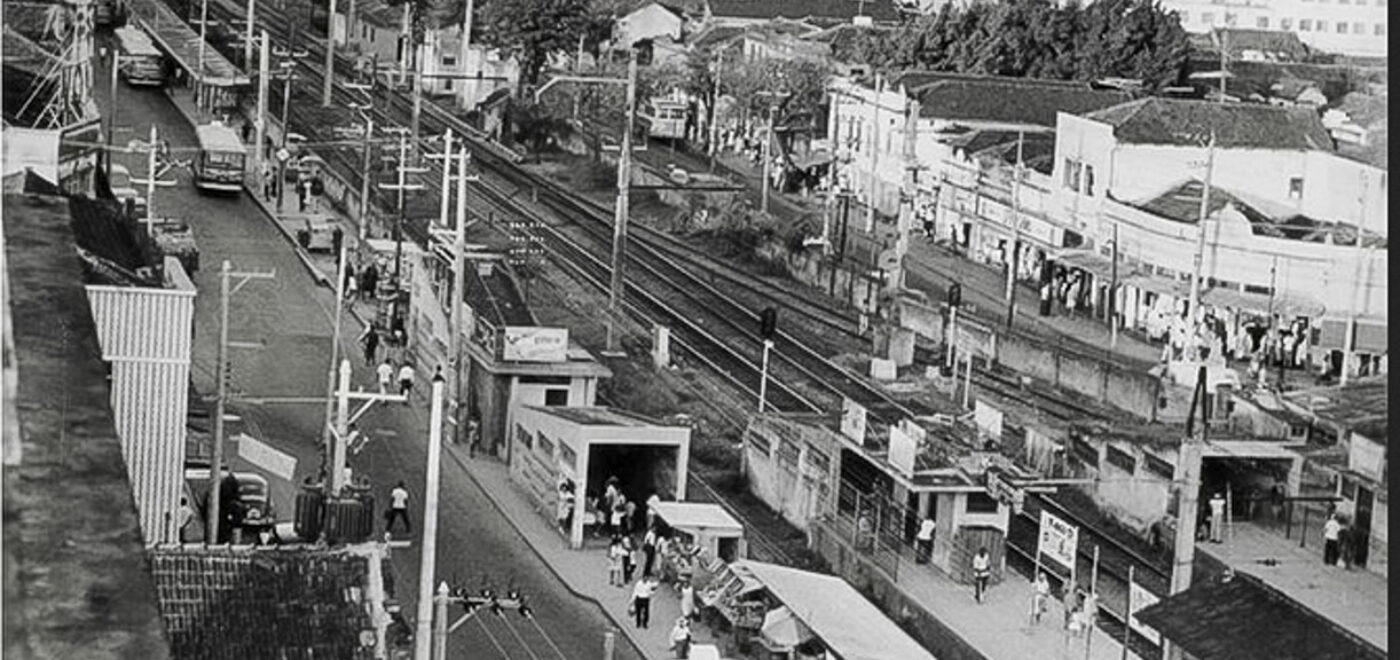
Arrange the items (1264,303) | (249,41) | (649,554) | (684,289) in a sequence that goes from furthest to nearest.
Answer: (249,41) → (684,289) → (1264,303) → (649,554)

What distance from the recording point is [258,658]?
2383mm

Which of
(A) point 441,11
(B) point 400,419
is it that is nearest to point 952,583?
(B) point 400,419

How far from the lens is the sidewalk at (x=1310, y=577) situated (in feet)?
12.2

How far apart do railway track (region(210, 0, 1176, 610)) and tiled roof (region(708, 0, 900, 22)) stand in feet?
8.03

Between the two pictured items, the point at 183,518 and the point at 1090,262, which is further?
the point at 1090,262

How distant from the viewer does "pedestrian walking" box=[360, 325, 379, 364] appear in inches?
217

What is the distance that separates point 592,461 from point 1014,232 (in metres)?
3.54

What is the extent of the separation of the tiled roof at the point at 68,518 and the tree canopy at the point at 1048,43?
28.2 ft

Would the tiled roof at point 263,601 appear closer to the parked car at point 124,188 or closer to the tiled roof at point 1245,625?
the tiled roof at point 1245,625

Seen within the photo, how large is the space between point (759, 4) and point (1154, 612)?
9.07 meters

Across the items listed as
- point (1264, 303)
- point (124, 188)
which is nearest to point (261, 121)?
point (124, 188)

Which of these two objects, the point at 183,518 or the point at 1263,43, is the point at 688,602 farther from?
the point at 1263,43

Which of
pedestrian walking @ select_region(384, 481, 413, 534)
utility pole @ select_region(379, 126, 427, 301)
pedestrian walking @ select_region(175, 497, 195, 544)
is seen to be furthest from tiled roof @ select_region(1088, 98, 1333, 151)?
pedestrian walking @ select_region(175, 497, 195, 544)

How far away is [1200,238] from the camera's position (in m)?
7.17
